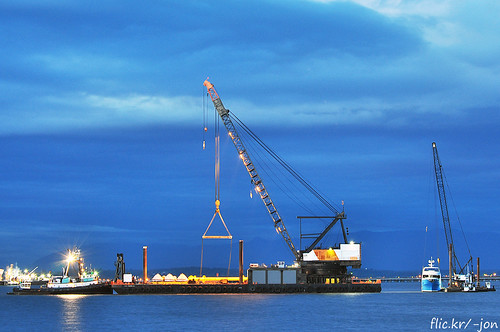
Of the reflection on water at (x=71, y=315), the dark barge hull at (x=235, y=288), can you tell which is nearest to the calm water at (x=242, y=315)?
the reflection on water at (x=71, y=315)

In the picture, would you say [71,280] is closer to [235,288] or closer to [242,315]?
[235,288]

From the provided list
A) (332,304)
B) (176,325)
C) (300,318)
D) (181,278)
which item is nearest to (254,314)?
(300,318)

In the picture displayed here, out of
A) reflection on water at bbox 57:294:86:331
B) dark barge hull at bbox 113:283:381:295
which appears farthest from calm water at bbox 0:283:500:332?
dark barge hull at bbox 113:283:381:295

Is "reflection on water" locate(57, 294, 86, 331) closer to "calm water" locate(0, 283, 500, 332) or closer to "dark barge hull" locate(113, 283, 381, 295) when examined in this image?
"calm water" locate(0, 283, 500, 332)

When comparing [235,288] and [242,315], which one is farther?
[235,288]

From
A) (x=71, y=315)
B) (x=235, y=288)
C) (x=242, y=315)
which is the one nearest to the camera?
(x=242, y=315)

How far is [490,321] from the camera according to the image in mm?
111500

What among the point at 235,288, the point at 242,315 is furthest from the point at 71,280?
the point at 242,315

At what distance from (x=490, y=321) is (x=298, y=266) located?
62.4m

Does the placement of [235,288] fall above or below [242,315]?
above

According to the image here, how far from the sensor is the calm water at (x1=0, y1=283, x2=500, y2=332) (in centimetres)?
10544

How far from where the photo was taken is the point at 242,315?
118500mm

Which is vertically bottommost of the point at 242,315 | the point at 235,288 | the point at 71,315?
the point at 71,315

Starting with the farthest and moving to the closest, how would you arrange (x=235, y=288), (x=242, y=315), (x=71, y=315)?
1. (x=235, y=288)
2. (x=71, y=315)
3. (x=242, y=315)
